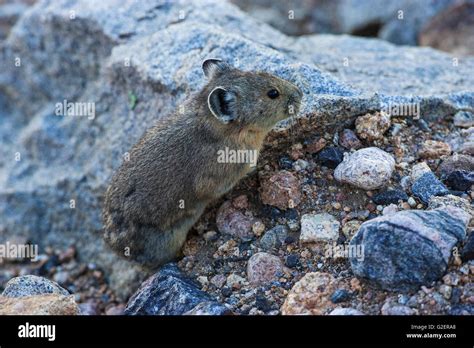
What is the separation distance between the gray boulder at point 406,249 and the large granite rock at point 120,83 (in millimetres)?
1958

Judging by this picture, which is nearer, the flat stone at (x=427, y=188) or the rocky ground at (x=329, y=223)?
the rocky ground at (x=329, y=223)

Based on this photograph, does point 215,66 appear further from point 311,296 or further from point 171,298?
point 311,296

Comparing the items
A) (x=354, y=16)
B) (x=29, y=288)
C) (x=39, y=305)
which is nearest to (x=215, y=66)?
(x=29, y=288)

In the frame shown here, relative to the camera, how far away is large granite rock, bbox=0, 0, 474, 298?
25.9 feet

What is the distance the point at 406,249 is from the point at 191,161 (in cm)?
259

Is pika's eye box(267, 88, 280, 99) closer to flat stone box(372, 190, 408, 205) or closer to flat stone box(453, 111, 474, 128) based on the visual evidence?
flat stone box(372, 190, 408, 205)

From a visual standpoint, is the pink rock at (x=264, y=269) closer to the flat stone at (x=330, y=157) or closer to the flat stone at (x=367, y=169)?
the flat stone at (x=367, y=169)

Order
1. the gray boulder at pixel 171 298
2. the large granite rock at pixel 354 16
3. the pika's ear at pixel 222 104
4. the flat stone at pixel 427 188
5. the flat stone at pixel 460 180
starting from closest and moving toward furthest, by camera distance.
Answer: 1. the gray boulder at pixel 171 298
2. the flat stone at pixel 427 188
3. the flat stone at pixel 460 180
4. the pika's ear at pixel 222 104
5. the large granite rock at pixel 354 16

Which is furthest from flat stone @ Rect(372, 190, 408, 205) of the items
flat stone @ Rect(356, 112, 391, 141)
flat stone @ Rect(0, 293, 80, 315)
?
flat stone @ Rect(0, 293, 80, 315)

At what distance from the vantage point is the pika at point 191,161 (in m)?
7.06

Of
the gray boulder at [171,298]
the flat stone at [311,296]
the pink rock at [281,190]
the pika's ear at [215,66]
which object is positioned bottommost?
the gray boulder at [171,298]

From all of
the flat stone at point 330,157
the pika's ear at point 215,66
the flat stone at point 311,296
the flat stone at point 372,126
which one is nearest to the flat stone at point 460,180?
the flat stone at point 372,126

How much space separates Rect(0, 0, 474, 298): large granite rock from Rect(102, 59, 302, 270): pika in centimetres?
45
